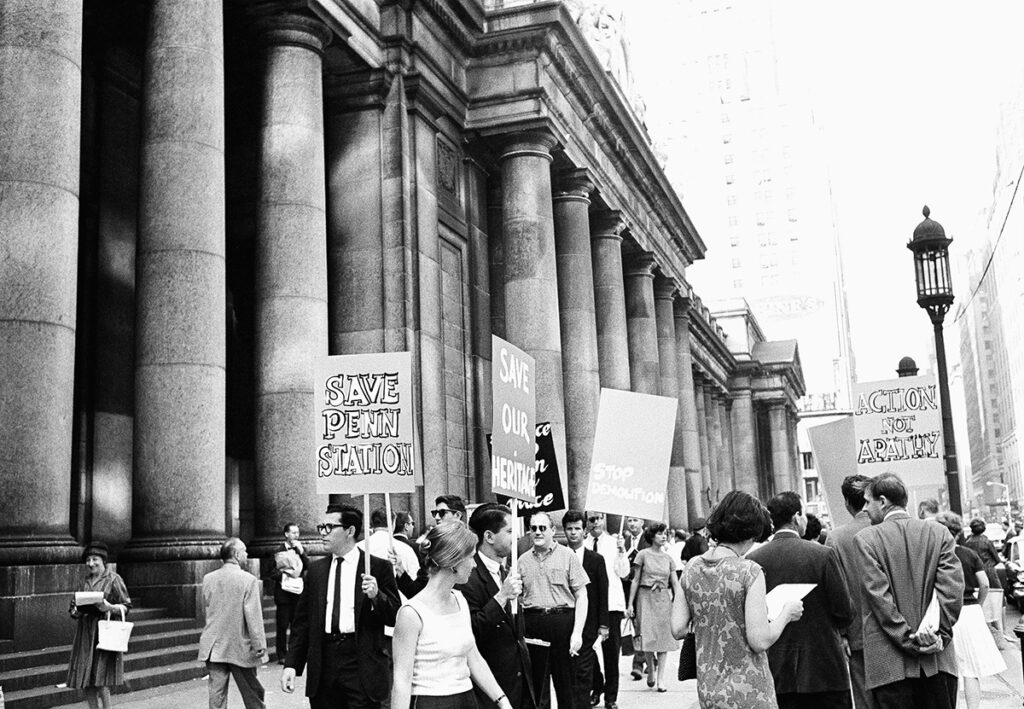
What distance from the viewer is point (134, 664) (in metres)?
12.5

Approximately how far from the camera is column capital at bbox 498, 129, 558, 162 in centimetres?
2539

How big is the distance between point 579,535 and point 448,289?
13305 millimetres

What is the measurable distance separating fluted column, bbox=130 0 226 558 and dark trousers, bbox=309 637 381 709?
696 centimetres

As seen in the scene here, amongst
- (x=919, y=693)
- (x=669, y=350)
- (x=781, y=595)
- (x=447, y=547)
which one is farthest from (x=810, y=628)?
(x=669, y=350)

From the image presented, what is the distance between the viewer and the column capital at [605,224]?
3206cm

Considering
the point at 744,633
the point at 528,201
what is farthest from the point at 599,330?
the point at 744,633

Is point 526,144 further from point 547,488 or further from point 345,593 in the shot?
point 345,593

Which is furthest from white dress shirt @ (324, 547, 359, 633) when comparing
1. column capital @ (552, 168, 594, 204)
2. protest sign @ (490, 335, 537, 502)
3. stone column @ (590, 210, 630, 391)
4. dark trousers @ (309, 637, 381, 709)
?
stone column @ (590, 210, 630, 391)

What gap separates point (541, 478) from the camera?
1103 centimetres

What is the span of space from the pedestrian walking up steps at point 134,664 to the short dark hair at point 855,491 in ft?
24.1

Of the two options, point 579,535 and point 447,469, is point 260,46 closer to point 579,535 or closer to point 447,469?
point 447,469

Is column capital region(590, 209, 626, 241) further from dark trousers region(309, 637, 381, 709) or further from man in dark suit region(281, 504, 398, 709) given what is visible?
dark trousers region(309, 637, 381, 709)

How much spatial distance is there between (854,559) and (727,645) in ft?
7.71

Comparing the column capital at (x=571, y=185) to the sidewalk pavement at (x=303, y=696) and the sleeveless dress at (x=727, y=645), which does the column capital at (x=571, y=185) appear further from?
the sleeveless dress at (x=727, y=645)
